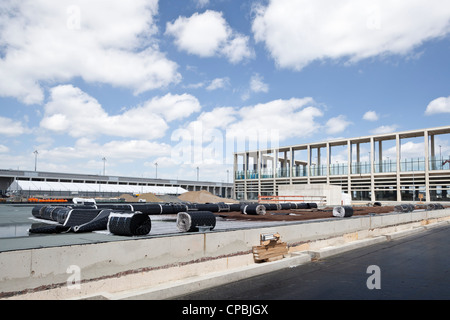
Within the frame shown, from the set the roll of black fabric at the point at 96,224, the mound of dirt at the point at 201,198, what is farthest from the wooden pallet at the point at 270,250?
the mound of dirt at the point at 201,198

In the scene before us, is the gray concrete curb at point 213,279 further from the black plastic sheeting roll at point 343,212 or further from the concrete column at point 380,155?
the concrete column at point 380,155

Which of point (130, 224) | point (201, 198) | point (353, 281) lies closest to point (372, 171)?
point (201, 198)

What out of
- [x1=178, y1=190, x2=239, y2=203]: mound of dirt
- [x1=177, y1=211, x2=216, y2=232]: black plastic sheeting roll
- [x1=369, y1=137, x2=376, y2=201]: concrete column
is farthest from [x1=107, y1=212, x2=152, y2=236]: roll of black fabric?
[x1=369, y1=137, x2=376, y2=201]: concrete column

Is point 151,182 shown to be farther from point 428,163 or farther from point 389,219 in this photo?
point 389,219

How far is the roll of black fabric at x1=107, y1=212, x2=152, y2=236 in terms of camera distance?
34.4 ft

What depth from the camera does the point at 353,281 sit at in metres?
9.85

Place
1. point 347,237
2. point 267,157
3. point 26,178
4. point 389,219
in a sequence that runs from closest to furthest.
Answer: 1. point 347,237
2. point 389,219
3. point 26,178
4. point 267,157

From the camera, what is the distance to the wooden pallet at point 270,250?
11922mm

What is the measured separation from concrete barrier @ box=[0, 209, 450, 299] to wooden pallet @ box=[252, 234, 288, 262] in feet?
1.38

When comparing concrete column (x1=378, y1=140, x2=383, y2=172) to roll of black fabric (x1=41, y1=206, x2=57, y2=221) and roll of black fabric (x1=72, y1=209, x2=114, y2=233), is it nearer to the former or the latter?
roll of black fabric (x1=41, y1=206, x2=57, y2=221)

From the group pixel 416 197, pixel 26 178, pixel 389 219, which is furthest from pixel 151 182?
pixel 389 219

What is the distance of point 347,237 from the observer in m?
18.4
